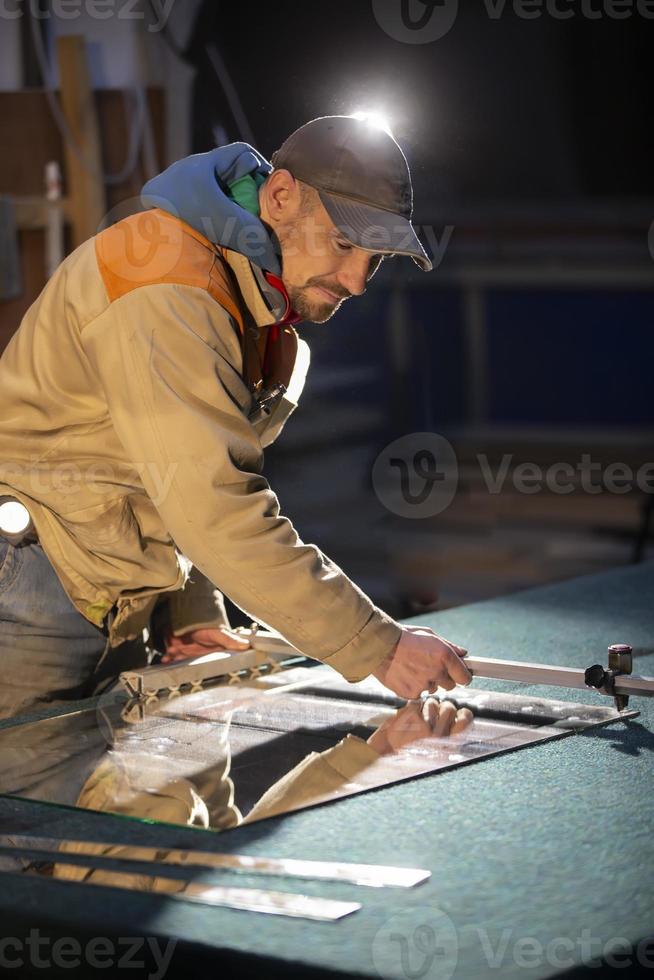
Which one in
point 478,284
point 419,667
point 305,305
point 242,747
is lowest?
point 242,747

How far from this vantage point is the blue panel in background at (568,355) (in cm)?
390

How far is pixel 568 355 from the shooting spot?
3916 millimetres

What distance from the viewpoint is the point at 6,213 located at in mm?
3160

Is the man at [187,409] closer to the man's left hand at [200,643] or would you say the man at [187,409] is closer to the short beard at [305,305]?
the short beard at [305,305]

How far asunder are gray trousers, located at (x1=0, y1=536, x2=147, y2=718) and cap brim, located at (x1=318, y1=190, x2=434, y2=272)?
0.56 metres

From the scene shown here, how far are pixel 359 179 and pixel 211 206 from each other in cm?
18

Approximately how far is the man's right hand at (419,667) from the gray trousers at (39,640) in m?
0.42

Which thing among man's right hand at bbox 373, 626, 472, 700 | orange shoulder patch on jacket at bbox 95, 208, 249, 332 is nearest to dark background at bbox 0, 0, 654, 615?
orange shoulder patch on jacket at bbox 95, 208, 249, 332

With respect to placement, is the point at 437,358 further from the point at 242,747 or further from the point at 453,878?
the point at 453,878

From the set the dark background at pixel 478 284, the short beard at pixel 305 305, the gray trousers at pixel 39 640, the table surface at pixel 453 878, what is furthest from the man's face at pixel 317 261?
the dark background at pixel 478 284

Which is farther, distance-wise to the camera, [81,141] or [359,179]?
[81,141]

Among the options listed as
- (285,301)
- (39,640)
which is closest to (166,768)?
(39,640)

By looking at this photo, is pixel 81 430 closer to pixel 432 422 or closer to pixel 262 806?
pixel 262 806

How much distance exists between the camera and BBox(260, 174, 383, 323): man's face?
164 cm
